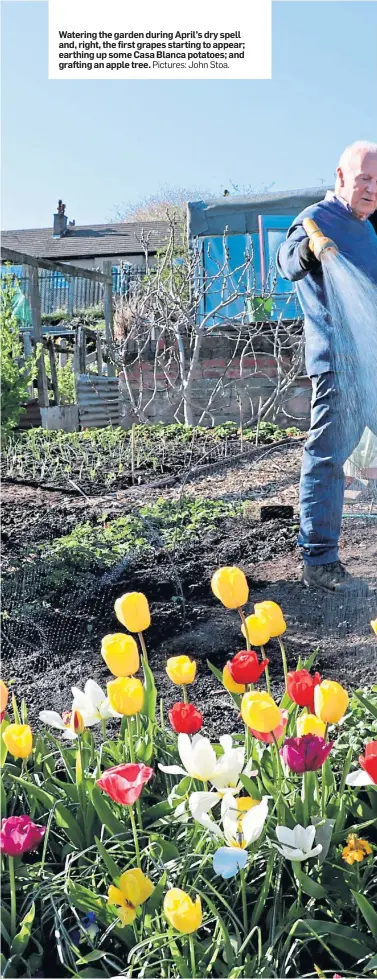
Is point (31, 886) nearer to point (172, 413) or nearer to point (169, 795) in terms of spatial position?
point (169, 795)

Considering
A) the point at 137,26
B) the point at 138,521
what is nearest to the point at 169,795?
the point at 138,521

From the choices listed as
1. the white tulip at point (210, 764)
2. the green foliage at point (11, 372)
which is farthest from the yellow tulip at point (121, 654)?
the green foliage at point (11, 372)

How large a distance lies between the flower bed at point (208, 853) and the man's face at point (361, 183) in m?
0.95

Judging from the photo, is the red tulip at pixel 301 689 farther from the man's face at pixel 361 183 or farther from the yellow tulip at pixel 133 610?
the man's face at pixel 361 183

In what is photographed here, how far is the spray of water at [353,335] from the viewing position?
1722 millimetres

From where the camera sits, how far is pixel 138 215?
2.04m

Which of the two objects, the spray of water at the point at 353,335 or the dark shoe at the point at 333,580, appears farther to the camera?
the dark shoe at the point at 333,580

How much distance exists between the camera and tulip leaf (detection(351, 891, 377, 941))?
2.92 ft

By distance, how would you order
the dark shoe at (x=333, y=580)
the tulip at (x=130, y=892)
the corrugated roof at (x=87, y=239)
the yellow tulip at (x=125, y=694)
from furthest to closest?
the corrugated roof at (x=87, y=239) → the dark shoe at (x=333, y=580) → the yellow tulip at (x=125, y=694) → the tulip at (x=130, y=892)

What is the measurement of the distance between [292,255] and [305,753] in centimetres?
115

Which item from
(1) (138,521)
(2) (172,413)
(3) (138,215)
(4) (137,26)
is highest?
(4) (137,26)

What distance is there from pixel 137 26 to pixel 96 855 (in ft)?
4.42

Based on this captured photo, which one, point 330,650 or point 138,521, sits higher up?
point 138,521

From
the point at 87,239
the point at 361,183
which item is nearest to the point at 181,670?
the point at 361,183
